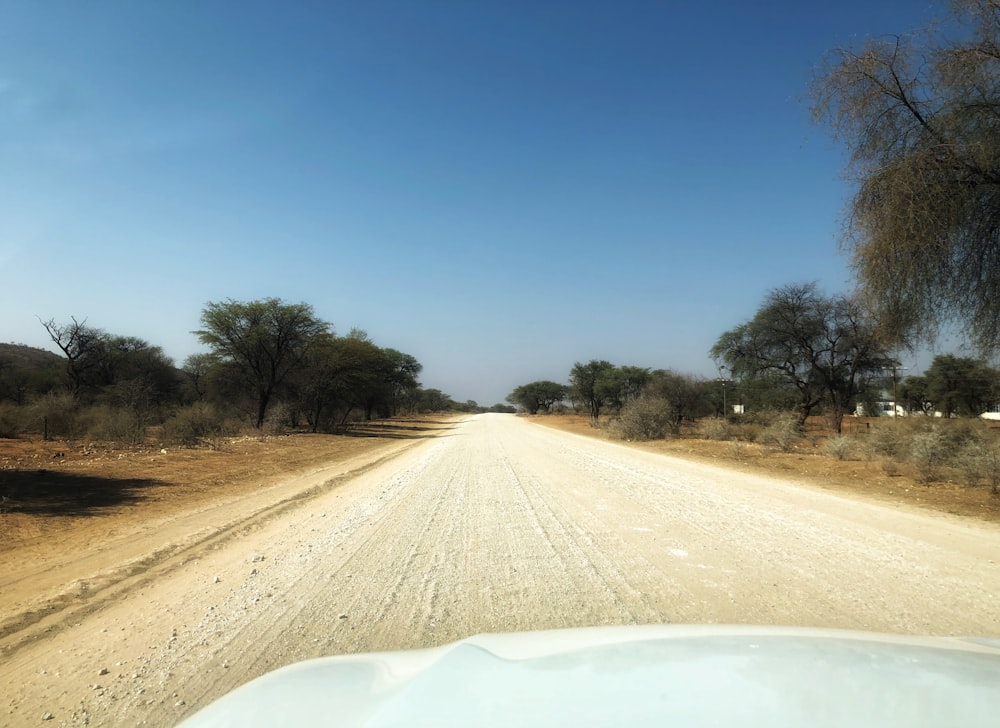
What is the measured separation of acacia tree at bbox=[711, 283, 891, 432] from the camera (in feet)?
111

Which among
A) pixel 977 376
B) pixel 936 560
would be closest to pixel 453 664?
pixel 936 560

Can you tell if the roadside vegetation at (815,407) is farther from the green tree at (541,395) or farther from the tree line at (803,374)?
the green tree at (541,395)

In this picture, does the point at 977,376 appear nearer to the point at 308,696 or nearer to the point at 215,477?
the point at 215,477

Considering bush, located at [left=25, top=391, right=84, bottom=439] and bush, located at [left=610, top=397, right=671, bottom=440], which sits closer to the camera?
bush, located at [left=25, top=391, right=84, bottom=439]

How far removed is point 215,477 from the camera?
15797mm

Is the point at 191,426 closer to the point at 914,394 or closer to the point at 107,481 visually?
the point at 107,481

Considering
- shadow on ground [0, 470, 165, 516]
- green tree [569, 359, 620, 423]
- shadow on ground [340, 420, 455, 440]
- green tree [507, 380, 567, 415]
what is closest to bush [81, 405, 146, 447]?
shadow on ground [0, 470, 165, 516]

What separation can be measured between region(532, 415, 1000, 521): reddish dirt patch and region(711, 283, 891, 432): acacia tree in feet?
40.2

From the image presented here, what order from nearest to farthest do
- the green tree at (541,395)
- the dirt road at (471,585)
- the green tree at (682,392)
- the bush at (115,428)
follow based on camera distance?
1. the dirt road at (471,585)
2. the bush at (115,428)
3. the green tree at (682,392)
4. the green tree at (541,395)

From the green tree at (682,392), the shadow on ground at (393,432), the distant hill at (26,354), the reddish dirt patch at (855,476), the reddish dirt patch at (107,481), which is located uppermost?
the distant hill at (26,354)

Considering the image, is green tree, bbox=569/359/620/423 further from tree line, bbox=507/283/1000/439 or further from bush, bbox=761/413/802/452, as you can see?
bush, bbox=761/413/802/452

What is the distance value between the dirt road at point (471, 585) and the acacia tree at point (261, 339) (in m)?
30.1

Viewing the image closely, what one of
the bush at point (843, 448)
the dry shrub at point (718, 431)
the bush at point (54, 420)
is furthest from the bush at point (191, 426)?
the dry shrub at point (718, 431)

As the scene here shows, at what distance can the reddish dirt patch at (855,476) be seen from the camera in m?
10.7
